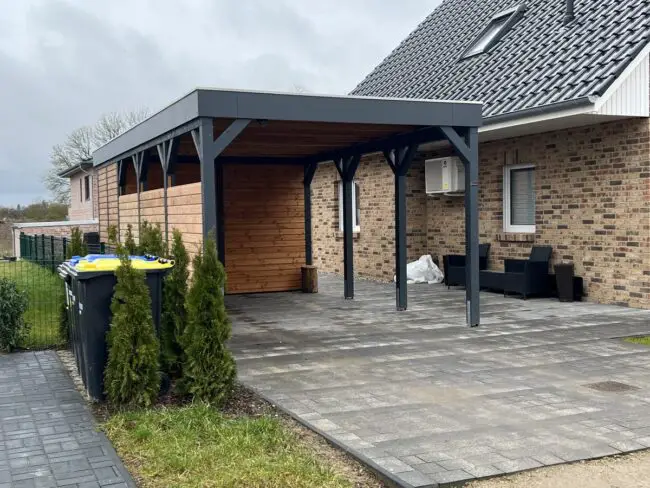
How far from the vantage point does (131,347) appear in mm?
5633

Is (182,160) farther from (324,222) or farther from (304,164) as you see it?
(324,222)

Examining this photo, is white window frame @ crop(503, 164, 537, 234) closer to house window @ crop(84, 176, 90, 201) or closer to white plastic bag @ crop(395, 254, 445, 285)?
white plastic bag @ crop(395, 254, 445, 285)

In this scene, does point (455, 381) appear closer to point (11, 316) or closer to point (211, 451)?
point (211, 451)

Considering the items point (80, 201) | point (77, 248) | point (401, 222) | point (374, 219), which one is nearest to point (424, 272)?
point (374, 219)

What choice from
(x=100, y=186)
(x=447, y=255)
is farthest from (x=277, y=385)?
(x=100, y=186)

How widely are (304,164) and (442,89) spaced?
3.21 meters

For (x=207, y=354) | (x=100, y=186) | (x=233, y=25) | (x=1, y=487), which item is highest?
(x=233, y=25)

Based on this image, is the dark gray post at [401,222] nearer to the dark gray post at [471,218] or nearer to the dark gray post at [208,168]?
the dark gray post at [471,218]

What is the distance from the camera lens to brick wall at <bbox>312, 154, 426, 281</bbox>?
637 inches

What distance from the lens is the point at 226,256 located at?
14.2 m

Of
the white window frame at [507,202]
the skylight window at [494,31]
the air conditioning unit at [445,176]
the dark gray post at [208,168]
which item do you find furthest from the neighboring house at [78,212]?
the dark gray post at [208,168]

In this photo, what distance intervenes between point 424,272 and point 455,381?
9.17 meters

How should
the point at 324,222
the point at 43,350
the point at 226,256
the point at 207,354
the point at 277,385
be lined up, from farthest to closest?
the point at 324,222 → the point at 226,256 → the point at 43,350 → the point at 277,385 → the point at 207,354

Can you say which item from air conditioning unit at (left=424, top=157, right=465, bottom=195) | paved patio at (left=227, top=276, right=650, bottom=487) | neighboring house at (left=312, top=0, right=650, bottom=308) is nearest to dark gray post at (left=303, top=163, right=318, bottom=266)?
neighboring house at (left=312, top=0, right=650, bottom=308)
